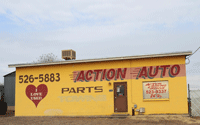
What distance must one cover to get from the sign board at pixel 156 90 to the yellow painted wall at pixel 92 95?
0.25m

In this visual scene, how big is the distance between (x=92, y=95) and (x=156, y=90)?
4356 millimetres

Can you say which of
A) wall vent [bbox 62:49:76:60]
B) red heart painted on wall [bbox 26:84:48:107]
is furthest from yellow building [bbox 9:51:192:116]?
wall vent [bbox 62:49:76:60]

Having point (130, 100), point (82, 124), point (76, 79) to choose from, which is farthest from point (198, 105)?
point (76, 79)

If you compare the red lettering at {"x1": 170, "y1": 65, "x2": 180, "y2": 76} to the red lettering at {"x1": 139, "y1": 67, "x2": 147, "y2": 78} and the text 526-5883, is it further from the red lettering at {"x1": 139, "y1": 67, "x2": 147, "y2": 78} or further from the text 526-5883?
the text 526-5883

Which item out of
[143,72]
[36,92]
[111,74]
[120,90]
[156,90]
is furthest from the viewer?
[36,92]

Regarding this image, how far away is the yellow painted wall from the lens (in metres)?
13.1

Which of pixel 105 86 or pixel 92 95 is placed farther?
pixel 92 95

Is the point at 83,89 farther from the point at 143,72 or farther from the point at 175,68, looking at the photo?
the point at 175,68

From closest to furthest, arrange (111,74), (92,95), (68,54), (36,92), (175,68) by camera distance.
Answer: (175,68), (111,74), (92,95), (36,92), (68,54)

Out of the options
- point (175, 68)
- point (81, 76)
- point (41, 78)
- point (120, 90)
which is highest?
point (175, 68)

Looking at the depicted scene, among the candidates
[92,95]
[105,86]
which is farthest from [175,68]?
[92,95]

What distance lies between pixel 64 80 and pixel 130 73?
4879mm

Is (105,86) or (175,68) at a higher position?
(175,68)

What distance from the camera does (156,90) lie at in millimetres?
13516
